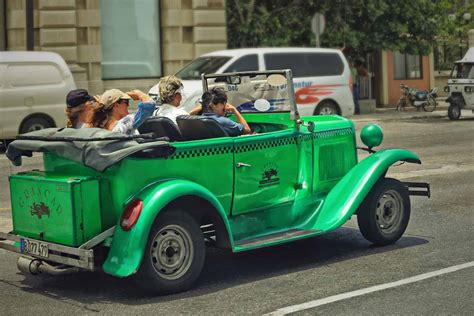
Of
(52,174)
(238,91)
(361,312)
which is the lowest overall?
(361,312)

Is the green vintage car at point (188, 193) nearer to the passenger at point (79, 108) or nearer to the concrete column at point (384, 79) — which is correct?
the passenger at point (79, 108)

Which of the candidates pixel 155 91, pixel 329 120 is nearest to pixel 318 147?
pixel 329 120

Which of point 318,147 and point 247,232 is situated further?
point 318,147

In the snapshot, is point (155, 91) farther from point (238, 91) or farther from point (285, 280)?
point (285, 280)

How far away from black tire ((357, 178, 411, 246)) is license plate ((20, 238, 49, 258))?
112 inches

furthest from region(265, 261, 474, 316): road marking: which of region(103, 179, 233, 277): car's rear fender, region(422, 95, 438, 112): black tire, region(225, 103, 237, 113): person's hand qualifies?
region(422, 95, 438, 112): black tire

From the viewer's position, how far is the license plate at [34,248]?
6977mm

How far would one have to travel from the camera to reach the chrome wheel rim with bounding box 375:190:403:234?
8508 millimetres

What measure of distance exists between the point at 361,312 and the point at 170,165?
1765mm

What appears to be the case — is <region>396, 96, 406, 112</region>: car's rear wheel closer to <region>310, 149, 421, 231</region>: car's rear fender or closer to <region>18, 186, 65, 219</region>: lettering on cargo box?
<region>310, 149, 421, 231</region>: car's rear fender

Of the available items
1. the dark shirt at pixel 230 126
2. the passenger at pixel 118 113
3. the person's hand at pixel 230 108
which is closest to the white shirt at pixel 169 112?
the passenger at pixel 118 113

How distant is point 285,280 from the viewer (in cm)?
736

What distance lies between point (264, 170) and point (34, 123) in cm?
1285

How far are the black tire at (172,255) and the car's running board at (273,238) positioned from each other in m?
0.46
